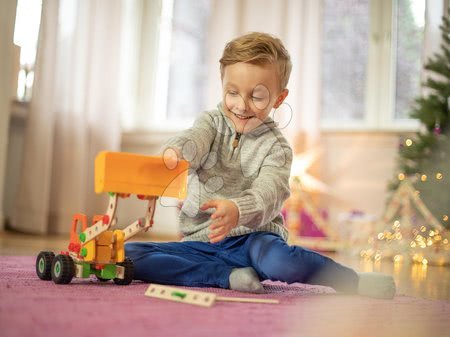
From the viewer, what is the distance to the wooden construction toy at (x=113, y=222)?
119cm

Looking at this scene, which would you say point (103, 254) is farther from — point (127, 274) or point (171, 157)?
point (171, 157)

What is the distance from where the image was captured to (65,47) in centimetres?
357

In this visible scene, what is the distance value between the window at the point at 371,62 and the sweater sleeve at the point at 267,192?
228 cm

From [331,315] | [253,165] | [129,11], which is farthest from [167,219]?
[331,315]

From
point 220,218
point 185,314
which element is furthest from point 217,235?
point 185,314

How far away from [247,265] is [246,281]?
0.12 m

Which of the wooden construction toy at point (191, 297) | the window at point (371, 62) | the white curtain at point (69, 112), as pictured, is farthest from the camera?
the window at point (371, 62)

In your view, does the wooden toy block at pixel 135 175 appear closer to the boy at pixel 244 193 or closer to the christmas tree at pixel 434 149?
the boy at pixel 244 193

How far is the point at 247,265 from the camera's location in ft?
4.76

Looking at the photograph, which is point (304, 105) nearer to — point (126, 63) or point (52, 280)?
point (126, 63)

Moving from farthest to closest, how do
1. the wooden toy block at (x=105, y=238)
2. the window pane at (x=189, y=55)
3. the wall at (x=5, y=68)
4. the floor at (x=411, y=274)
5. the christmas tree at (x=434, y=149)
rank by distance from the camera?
the window pane at (x=189, y=55) → the wall at (x=5, y=68) → the christmas tree at (x=434, y=149) → the floor at (x=411, y=274) → the wooden toy block at (x=105, y=238)

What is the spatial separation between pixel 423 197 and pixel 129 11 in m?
2.05

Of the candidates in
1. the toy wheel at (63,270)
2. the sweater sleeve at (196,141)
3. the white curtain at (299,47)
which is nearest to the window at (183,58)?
the white curtain at (299,47)

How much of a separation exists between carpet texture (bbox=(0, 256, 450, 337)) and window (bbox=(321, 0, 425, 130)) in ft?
7.91
